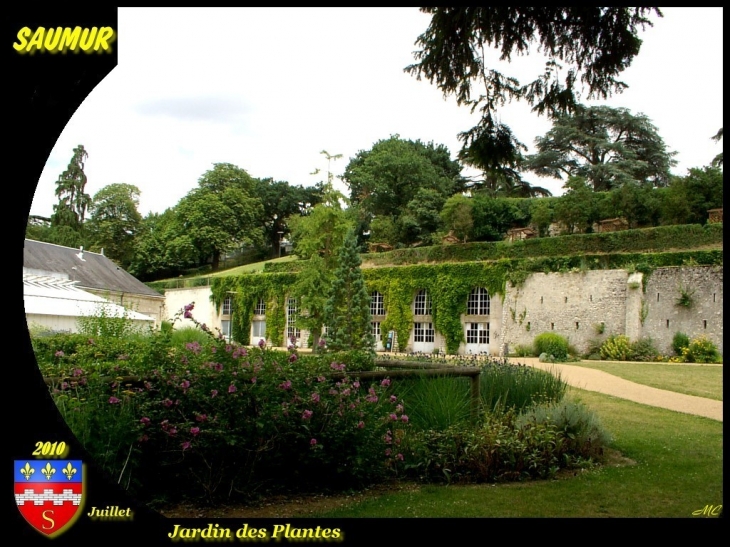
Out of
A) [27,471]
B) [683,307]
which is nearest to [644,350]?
[683,307]

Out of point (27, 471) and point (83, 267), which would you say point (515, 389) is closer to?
point (27, 471)

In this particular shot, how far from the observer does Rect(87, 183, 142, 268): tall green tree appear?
959 centimetres

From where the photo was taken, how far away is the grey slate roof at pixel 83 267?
12.7 metres

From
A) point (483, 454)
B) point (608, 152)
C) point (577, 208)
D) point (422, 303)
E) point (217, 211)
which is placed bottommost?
point (483, 454)

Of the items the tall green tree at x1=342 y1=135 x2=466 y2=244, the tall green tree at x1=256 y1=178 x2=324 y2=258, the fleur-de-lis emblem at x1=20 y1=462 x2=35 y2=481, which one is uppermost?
the tall green tree at x1=342 y1=135 x2=466 y2=244

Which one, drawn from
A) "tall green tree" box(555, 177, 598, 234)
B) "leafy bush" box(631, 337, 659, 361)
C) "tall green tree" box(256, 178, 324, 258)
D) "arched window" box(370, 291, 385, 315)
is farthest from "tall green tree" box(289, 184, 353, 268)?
"tall green tree" box(555, 177, 598, 234)

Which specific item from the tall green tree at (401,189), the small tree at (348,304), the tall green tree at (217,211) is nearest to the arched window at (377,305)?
the tall green tree at (401,189)

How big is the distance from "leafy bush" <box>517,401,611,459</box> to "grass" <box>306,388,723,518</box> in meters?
0.23

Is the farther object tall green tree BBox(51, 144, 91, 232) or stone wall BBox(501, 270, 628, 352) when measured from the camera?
stone wall BBox(501, 270, 628, 352)

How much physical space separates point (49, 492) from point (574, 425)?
4.14 m

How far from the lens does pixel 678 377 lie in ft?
42.8

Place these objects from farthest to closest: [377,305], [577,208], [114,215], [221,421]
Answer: [377,305]
[577,208]
[114,215]
[221,421]

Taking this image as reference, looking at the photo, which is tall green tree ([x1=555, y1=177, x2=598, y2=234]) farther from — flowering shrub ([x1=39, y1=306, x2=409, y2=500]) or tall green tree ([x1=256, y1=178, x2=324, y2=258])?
flowering shrub ([x1=39, y1=306, x2=409, y2=500])

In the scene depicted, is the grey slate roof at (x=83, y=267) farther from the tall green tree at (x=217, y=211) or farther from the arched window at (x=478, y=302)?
the arched window at (x=478, y=302)
